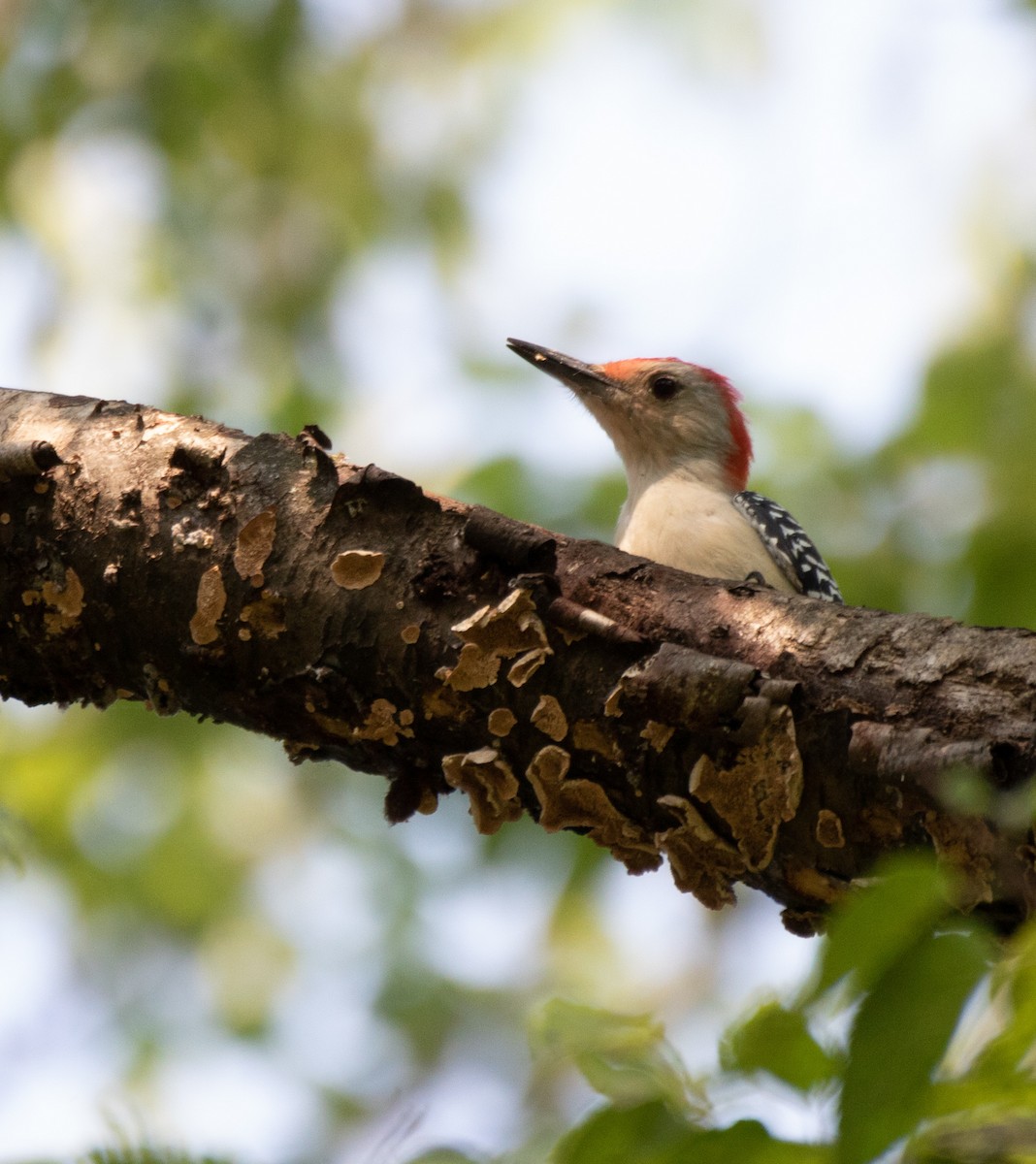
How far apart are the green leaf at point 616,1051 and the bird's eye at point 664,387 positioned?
5874 millimetres

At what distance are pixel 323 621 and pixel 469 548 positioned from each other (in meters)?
0.37

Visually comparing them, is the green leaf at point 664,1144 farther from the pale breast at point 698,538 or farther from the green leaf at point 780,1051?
the pale breast at point 698,538

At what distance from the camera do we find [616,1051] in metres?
1.54

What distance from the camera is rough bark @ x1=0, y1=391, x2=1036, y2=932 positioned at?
2662 mm

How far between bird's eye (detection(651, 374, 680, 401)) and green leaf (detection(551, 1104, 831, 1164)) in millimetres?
6044

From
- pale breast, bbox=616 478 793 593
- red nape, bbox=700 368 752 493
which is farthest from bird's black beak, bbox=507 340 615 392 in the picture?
pale breast, bbox=616 478 793 593

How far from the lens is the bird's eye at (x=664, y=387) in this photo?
7.26 meters

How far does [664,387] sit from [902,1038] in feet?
20.4

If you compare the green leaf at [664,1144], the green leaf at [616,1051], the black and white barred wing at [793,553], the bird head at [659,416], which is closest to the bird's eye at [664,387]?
the bird head at [659,416]

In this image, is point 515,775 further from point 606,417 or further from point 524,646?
point 606,417

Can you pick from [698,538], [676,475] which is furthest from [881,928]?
[676,475]

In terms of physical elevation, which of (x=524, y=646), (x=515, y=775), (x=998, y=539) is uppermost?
(x=998, y=539)

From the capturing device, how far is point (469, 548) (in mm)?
2975

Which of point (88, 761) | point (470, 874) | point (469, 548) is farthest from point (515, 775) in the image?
point (88, 761)
